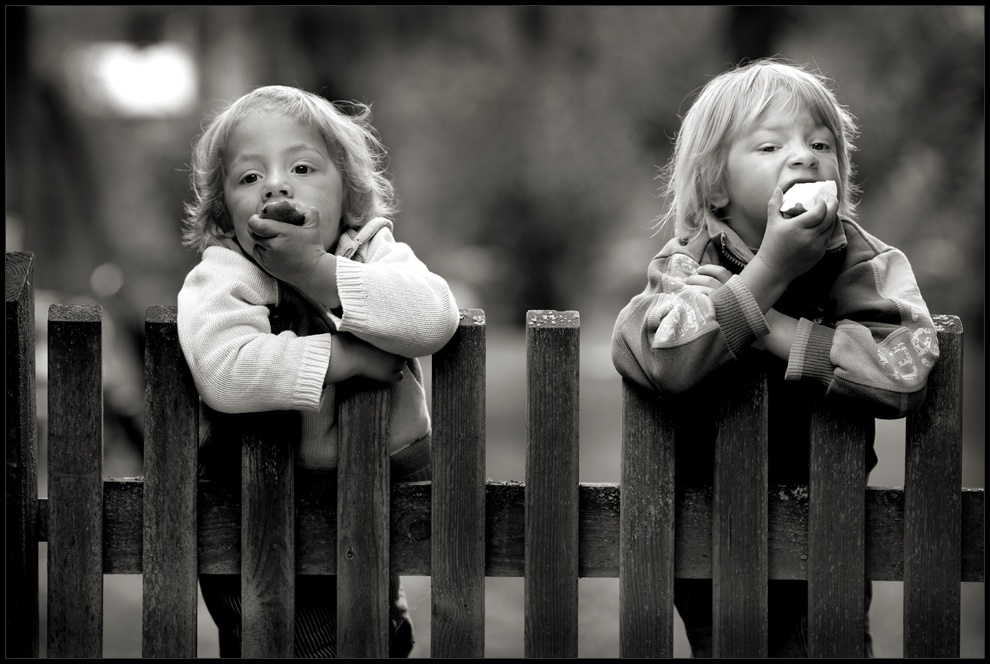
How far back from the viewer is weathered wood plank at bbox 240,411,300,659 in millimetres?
2082

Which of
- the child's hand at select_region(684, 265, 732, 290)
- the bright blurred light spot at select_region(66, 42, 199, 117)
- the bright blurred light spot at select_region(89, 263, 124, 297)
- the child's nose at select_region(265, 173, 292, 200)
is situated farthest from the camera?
the bright blurred light spot at select_region(66, 42, 199, 117)

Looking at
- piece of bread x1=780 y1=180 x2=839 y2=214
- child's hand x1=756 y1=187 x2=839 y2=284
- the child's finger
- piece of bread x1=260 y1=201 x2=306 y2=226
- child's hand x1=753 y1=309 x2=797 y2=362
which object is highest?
piece of bread x1=780 y1=180 x2=839 y2=214

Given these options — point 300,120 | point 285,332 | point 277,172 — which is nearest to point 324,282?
point 285,332

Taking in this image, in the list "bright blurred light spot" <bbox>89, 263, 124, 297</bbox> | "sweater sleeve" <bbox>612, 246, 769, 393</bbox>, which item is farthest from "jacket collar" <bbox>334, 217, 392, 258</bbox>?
"bright blurred light spot" <bbox>89, 263, 124, 297</bbox>

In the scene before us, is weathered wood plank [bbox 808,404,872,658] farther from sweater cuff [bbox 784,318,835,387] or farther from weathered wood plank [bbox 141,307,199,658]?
weathered wood plank [bbox 141,307,199,658]

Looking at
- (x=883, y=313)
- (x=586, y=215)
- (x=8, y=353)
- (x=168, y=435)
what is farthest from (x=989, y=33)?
(x=586, y=215)

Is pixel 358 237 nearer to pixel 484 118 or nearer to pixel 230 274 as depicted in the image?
pixel 230 274

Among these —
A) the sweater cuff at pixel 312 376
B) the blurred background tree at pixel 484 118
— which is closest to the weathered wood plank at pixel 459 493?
the sweater cuff at pixel 312 376

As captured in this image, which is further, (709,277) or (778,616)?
(778,616)

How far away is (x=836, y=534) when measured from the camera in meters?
2.08

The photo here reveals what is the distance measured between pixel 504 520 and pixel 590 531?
7.5 inches

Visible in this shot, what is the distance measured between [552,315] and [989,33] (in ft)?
6.75

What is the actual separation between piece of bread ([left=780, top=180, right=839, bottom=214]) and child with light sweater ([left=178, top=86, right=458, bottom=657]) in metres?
0.73

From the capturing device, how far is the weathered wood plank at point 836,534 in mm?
2059
